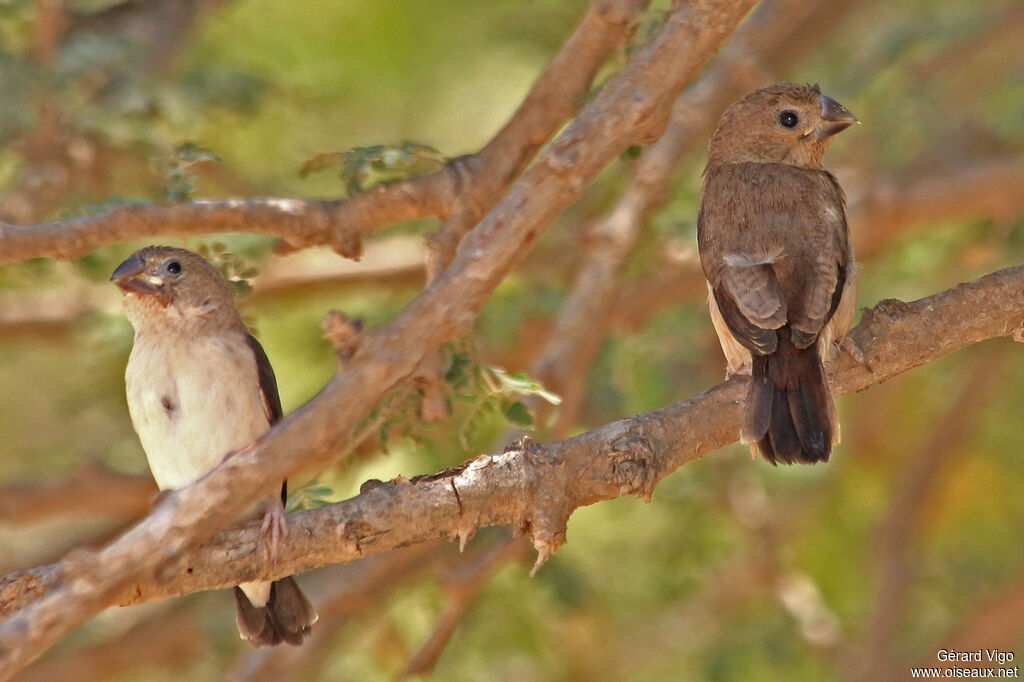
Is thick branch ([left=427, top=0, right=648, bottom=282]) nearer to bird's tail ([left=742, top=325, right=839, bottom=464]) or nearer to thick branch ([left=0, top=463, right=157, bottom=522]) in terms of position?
bird's tail ([left=742, top=325, right=839, bottom=464])

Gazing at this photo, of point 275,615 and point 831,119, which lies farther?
point 831,119

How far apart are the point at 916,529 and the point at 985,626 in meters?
0.55

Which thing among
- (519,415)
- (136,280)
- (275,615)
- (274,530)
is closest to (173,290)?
(136,280)

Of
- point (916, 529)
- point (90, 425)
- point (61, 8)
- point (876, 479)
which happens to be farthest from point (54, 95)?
point (876, 479)

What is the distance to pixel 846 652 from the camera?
21.3 ft

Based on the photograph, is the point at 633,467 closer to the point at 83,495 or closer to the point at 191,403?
the point at 191,403

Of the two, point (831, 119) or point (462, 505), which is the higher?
point (831, 119)

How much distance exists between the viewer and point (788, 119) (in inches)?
183

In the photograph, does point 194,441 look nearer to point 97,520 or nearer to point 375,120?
point 97,520

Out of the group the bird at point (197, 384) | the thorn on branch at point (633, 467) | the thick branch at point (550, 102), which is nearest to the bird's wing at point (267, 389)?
the bird at point (197, 384)

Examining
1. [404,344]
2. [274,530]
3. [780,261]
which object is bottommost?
[274,530]

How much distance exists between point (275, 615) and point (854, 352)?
6.29 feet

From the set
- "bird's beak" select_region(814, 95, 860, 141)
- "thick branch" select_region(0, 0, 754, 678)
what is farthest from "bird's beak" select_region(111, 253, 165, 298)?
"bird's beak" select_region(814, 95, 860, 141)

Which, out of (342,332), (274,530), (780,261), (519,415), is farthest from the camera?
(780,261)
